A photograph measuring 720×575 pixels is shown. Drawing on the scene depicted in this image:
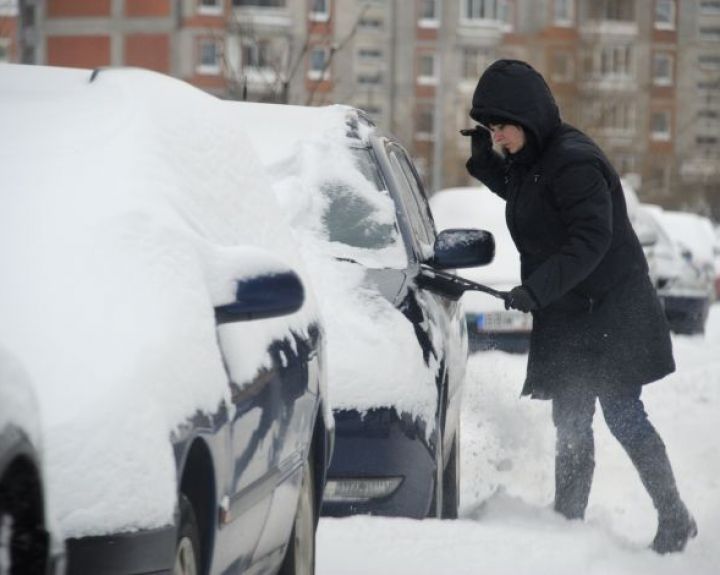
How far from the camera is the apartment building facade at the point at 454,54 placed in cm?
8306

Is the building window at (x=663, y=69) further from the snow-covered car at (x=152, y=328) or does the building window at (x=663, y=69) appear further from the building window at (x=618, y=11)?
the snow-covered car at (x=152, y=328)

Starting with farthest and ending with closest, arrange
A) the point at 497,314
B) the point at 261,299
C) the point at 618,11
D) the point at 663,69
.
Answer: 1. the point at 663,69
2. the point at 618,11
3. the point at 497,314
4. the point at 261,299

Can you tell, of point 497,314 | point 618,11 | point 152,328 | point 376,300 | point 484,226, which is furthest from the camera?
point 618,11

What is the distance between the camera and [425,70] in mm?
93812

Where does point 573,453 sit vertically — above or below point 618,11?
above

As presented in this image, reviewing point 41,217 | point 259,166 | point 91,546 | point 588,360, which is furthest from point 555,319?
point 91,546

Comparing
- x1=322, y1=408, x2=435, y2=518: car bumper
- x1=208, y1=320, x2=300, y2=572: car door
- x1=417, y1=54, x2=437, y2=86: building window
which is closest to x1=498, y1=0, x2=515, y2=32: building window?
x1=417, y1=54, x2=437, y2=86: building window

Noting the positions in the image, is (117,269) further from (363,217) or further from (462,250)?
(363,217)

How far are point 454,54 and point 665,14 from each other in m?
14.9

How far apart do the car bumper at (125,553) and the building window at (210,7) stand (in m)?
84.0

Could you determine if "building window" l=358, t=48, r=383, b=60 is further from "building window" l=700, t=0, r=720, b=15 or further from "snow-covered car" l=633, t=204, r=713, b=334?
"snow-covered car" l=633, t=204, r=713, b=334

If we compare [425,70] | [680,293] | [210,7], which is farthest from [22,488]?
[425,70]

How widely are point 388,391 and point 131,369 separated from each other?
3.35 meters

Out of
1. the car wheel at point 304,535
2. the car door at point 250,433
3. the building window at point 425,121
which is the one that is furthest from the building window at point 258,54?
the building window at point 425,121
